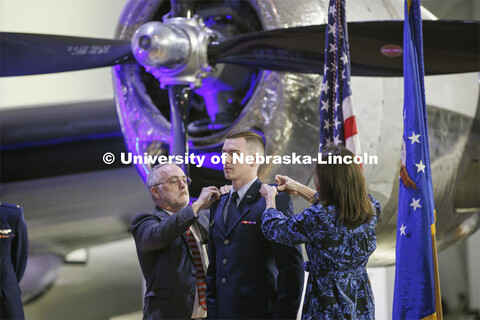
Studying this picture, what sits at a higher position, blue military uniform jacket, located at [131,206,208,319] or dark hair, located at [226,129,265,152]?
dark hair, located at [226,129,265,152]

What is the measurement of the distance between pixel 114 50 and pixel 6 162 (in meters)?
2.50

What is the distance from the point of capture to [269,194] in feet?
6.77

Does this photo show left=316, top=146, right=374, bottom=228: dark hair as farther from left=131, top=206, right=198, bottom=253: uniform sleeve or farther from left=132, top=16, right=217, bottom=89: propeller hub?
left=132, top=16, right=217, bottom=89: propeller hub

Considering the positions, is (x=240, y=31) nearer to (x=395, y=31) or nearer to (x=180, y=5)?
(x=180, y=5)

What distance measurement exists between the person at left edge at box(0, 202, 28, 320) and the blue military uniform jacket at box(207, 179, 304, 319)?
1168 millimetres

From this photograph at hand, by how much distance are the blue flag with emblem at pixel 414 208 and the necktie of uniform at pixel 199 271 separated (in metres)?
0.59

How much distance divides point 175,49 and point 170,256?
40.9 inches

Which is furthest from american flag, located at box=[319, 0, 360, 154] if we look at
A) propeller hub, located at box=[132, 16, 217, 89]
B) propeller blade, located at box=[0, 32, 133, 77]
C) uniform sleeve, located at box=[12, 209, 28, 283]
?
uniform sleeve, located at box=[12, 209, 28, 283]

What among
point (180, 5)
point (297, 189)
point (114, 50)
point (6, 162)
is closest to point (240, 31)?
point (180, 5)

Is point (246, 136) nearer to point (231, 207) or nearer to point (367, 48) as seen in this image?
point (231, 207)

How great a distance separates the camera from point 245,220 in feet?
6.91

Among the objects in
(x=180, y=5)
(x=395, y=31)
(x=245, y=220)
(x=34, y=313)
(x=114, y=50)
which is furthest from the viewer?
(x=34, y=313)

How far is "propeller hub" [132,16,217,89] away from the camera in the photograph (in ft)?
9.39

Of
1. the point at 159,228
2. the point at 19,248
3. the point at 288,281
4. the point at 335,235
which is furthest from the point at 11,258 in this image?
the point at 335,235
